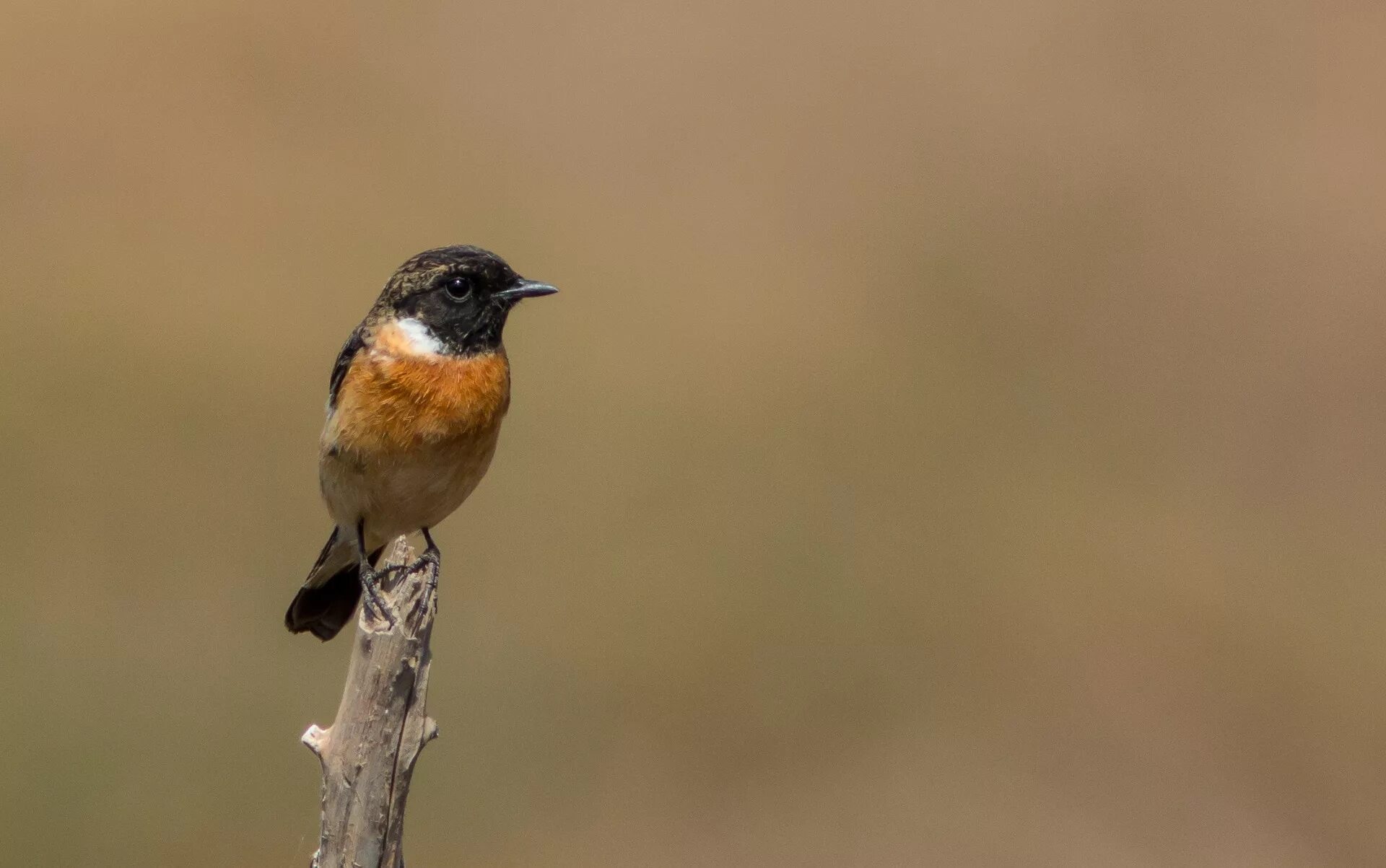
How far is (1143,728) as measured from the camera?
11641mm

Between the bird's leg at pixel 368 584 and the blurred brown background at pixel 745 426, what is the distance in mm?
3539

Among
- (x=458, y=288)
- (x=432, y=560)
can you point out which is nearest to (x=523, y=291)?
(x=458, y=288)

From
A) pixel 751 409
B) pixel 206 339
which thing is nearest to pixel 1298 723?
pixel 751 409

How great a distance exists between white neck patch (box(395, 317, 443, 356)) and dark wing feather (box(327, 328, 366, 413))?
0.17 meters

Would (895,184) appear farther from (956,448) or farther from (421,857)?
(421,857)

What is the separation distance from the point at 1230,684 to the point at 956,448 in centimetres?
277

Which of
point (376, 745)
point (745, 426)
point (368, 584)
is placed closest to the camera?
point (376, 745)

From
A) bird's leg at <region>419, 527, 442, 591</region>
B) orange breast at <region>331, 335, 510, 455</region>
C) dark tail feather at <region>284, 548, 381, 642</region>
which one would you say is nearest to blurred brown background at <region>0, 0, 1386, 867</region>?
dark tail feather at <region>284, 548, 381, 642</region>

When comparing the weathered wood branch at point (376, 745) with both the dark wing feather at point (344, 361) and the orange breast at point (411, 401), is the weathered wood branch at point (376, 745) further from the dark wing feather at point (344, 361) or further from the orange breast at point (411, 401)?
the dark wing feather at point (344, 361)

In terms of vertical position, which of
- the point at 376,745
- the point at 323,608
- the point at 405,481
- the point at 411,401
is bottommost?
the point at 376,745

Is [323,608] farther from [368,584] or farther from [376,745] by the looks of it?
[376,745]

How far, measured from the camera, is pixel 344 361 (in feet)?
20.9

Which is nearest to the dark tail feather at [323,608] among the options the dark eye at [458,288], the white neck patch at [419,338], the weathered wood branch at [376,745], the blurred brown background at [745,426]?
the white neck patch at [419,338]

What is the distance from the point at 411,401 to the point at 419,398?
1.4 inches
